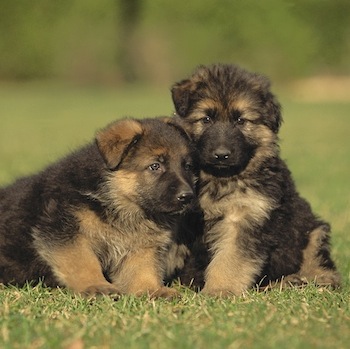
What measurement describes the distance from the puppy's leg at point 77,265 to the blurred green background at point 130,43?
34.1m

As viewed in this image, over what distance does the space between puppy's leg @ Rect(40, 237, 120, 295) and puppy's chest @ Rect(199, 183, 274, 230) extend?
2.96ft

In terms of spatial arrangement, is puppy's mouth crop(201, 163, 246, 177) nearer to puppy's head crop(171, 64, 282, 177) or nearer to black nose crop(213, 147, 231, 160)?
puppy's head crop(171, 64, 282, 177)

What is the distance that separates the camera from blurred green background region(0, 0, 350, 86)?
132 feet

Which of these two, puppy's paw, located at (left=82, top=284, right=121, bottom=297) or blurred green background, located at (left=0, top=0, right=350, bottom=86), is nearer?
puppy's paw, located at (left=82, top=284, right=121, bottom=297)

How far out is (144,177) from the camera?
17.0 feet

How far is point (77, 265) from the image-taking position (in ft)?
16.1

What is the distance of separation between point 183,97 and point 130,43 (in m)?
38.2

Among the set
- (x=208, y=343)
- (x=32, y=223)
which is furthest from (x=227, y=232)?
(x=208, y=343)

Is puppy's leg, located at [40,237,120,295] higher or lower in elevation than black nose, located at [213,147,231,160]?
lower

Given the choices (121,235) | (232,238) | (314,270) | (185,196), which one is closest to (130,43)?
(314,270)

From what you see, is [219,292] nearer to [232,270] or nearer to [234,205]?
[232,270]

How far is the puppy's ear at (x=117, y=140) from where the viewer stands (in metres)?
5.11

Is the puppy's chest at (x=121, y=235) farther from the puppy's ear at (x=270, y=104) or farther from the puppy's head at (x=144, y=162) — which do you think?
the puppy's ear at (x=270, y=104)

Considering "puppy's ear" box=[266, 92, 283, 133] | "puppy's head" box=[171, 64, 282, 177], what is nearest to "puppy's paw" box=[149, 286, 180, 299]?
"puppy's head" box=[171, 64, 282, 177]
